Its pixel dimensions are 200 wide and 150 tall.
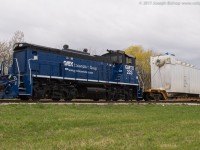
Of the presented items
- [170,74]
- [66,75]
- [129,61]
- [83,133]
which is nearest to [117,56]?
[129,61]

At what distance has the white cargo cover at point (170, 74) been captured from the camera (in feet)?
90.0

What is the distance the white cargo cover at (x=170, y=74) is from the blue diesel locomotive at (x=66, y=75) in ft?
12.1

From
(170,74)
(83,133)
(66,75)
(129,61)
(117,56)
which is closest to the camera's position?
(83,133)

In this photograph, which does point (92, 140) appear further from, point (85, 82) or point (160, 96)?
point (160, 96)

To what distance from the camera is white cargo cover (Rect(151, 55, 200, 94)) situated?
90.0 ft

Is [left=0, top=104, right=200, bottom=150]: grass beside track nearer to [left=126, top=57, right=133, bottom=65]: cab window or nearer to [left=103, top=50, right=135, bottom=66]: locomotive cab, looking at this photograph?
[left=103, top=50, right=135, bottom=66]: locomotive cab

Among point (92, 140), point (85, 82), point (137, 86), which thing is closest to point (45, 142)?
point (92, 140)

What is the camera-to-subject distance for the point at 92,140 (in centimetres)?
755

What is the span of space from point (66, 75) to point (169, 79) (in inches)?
443

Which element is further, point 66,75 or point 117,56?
point 117,56

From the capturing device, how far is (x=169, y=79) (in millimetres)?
27359

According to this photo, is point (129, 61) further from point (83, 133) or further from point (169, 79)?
point (83, 133)

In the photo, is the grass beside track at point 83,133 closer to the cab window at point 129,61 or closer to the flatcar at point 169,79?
the cab window at point 129,61

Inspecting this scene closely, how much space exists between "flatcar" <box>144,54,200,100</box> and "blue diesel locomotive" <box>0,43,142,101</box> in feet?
9.76
